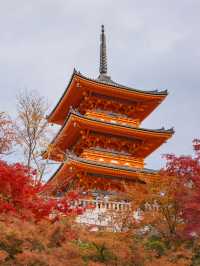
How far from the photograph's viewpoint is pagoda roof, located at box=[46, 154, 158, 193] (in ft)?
67.5

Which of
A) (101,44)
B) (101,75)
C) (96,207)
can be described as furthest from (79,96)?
(96,207)

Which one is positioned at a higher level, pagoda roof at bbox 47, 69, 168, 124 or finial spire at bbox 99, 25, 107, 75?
finial spire at bbox 99, 25, 107, 75

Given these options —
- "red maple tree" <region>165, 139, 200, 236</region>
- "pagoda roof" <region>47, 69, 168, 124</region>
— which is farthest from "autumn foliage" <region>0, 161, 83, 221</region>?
"pagoda roof" <region>47, 69, 168, 124</region>

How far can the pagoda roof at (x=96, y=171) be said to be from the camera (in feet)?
67.5

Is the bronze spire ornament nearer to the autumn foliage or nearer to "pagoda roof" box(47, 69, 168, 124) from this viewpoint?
"pagoda roof" box(47, 69, 168, 124)

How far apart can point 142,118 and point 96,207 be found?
1078 cm

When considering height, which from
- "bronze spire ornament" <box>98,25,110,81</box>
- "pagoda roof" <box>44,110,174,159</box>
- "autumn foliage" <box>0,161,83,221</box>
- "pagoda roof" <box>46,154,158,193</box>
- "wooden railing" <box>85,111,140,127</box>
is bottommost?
"autumn foliage" <box>0,161,83,221</box>

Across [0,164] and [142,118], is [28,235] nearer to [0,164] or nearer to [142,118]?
[0,164]

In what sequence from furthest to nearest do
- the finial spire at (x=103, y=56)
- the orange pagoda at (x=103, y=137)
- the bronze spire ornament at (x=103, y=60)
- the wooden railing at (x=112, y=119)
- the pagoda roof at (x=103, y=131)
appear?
the finial spire at (x=103, y=56), the bronze spire ornament at (x=103, y=60), the wooden railing at (x=112, y=119), the pagoda roof at (x=103, y=131), the orange pagoda at (x=103, y=137)

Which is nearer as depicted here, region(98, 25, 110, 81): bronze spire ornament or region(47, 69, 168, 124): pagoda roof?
region(47, 69, 168, 124): pagoda roof

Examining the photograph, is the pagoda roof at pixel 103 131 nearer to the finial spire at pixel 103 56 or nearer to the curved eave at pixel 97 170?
the curved eave at pixel 97 170

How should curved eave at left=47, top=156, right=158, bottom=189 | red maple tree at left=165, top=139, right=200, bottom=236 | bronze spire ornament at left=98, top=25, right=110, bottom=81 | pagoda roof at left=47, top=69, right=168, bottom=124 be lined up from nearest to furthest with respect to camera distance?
red maple tree at left=165, top=139, right=200, bottom=236 < curved eave at left=47, top=156, right=158, bottom=189 < pagoda roof at left=47, top=69, right=168, bottom=124 < bronze spire ornament at left=98, top=25, right=110, bottom=81

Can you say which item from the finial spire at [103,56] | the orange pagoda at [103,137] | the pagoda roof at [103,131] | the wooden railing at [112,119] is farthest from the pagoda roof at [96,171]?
the finial spire at [103,56]

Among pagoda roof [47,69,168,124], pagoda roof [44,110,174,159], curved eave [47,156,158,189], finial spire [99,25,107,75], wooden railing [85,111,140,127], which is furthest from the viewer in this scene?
finial spire [99,25,107,75]
